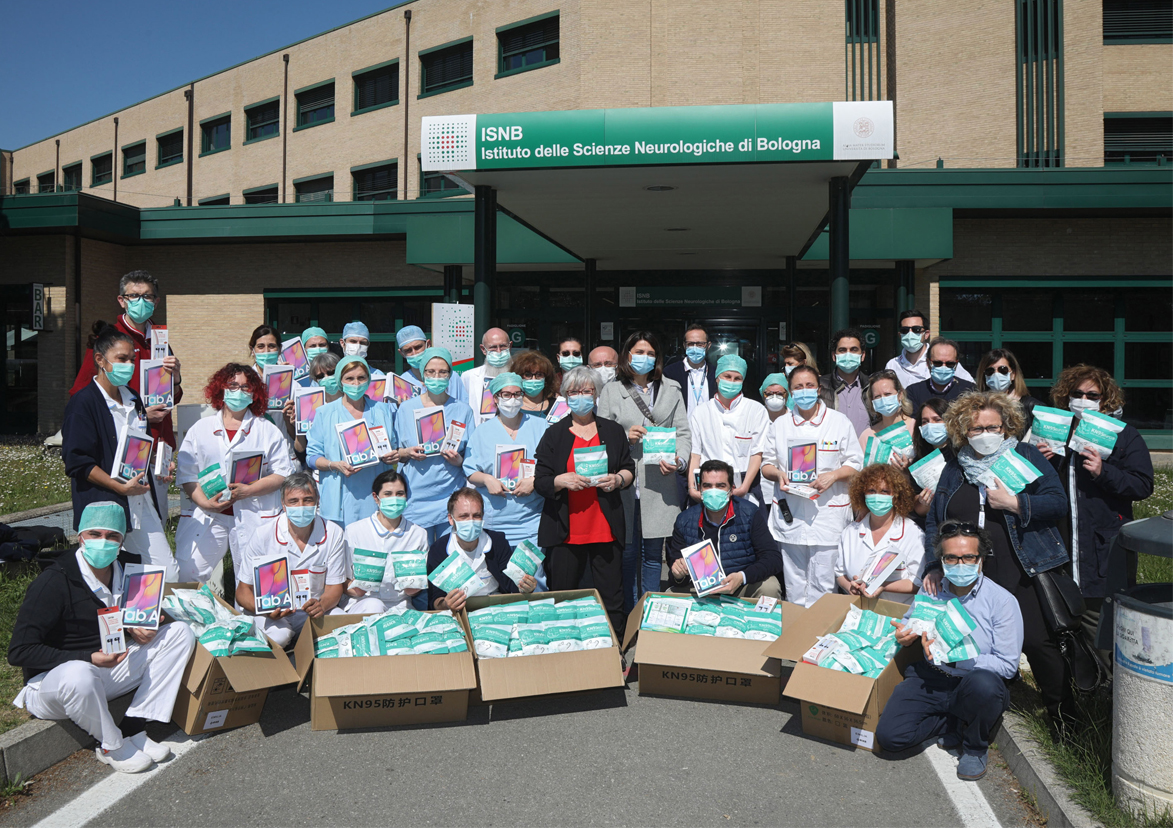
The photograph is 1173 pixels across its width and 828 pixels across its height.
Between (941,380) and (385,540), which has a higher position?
(941,380)

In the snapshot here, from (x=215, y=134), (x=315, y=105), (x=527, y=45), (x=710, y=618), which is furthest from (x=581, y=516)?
(x=215, y=134)

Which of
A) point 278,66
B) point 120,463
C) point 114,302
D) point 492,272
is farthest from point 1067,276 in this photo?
point 278,66

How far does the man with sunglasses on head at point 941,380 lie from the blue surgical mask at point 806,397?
0.95m

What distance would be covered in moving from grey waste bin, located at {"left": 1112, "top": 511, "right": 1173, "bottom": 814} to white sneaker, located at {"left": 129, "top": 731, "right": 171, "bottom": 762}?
422 cm

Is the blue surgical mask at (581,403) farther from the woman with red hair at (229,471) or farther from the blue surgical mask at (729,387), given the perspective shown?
the woman with red hair at (229,471)

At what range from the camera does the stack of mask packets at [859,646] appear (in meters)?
4.38

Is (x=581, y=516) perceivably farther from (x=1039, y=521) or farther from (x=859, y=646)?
(x=1039, y=521)

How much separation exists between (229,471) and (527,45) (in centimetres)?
1911

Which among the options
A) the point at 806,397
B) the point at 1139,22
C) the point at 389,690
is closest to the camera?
the point at 389,690

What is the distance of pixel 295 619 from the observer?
17.6ft

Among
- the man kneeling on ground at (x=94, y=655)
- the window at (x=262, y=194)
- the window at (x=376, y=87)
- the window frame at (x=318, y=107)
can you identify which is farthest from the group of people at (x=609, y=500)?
the window at (x=262, y=194)

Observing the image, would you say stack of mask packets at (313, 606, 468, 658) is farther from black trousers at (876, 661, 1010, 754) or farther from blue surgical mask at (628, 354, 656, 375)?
blue surgical mask at (628, 354, 656, 375)

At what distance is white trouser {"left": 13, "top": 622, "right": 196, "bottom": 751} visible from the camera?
161 inches

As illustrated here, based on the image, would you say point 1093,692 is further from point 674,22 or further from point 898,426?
point 674,22
